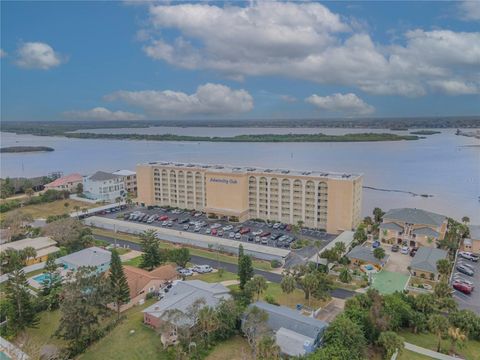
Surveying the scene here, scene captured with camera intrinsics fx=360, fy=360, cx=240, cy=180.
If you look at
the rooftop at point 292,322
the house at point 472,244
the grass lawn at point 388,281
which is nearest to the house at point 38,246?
the rooftop at point 292,322

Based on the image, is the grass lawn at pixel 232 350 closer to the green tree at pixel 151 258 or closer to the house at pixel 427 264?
the green tree at pixel 151 258

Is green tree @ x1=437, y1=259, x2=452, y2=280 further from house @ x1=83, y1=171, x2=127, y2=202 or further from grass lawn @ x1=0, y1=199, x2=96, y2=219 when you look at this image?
grass lawn @ x1=0, y1=199, x2=96, y2=219

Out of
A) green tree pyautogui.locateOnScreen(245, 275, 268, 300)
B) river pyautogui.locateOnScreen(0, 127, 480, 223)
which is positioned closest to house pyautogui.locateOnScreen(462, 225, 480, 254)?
river pyautogui.locateOnScreen(0, 127, 480, 223)

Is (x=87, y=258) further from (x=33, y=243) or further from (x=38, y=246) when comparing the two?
(x=33, y=243)

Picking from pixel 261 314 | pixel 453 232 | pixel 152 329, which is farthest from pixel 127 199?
pixel 453 232

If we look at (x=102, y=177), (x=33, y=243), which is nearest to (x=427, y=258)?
(x=33, y=243)

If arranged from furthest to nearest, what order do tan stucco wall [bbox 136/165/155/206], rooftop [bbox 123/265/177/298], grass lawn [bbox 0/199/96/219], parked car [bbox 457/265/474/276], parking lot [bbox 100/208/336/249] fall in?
tan stucco wall [bbox 136/165/155/206], grass lawn [bbox 0/199/96/219], parking lot [bbox 100/208/336/249], parked car [bbox 457/265/474/276], rooftop [bbox 123/265/177/298]
